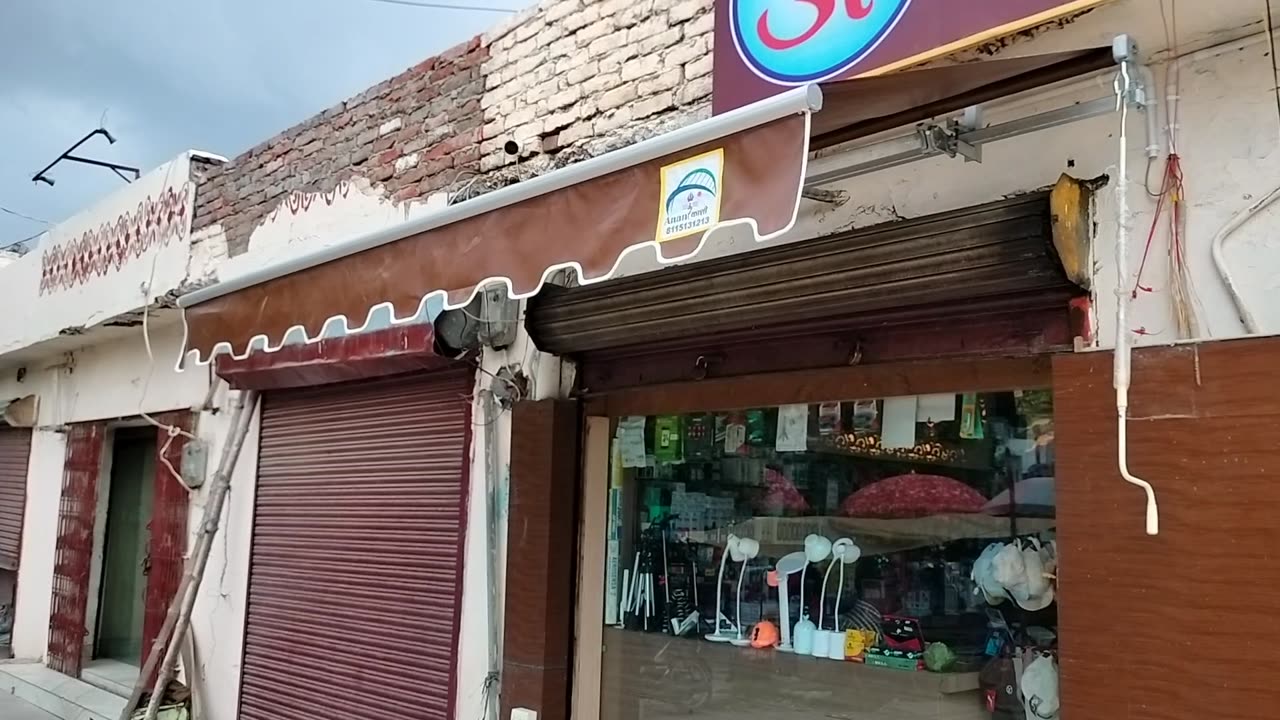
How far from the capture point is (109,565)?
10820 mm

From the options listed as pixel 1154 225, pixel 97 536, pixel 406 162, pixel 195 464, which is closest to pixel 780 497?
pixel 1154 225

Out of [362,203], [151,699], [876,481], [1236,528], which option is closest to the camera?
[1236,528]

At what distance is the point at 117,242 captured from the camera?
32.8 ft

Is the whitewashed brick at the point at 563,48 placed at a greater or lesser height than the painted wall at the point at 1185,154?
greater

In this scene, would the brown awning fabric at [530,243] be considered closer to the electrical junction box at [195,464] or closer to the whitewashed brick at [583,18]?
the whitewashed brick at [583,18]

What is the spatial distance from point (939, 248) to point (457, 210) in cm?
195

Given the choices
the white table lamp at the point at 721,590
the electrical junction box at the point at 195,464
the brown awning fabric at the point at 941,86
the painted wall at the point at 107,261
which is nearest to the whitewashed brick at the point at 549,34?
the brown awning fabric at the point at 941,86

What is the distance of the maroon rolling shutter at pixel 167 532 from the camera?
8.60 meters

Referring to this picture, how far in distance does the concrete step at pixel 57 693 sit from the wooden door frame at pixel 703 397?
215 inches

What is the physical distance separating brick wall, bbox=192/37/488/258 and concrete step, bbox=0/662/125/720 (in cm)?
418

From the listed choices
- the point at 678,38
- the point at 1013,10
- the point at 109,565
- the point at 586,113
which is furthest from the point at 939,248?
the point at 109,565

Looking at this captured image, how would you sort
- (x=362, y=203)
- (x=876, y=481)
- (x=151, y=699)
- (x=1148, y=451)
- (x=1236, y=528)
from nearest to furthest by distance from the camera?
(x=1236, y=528) → (x=1148, y=451) → (x=876, y=481) → (x=362, y=203) → (x=151, y=699)

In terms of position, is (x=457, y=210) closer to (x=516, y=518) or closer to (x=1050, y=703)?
(x=516, y=518)

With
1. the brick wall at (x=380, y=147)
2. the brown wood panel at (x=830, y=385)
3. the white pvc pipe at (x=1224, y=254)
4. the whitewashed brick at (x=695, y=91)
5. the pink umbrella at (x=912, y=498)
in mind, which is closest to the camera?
the white pvc pipe at (x=1224, y=254)
